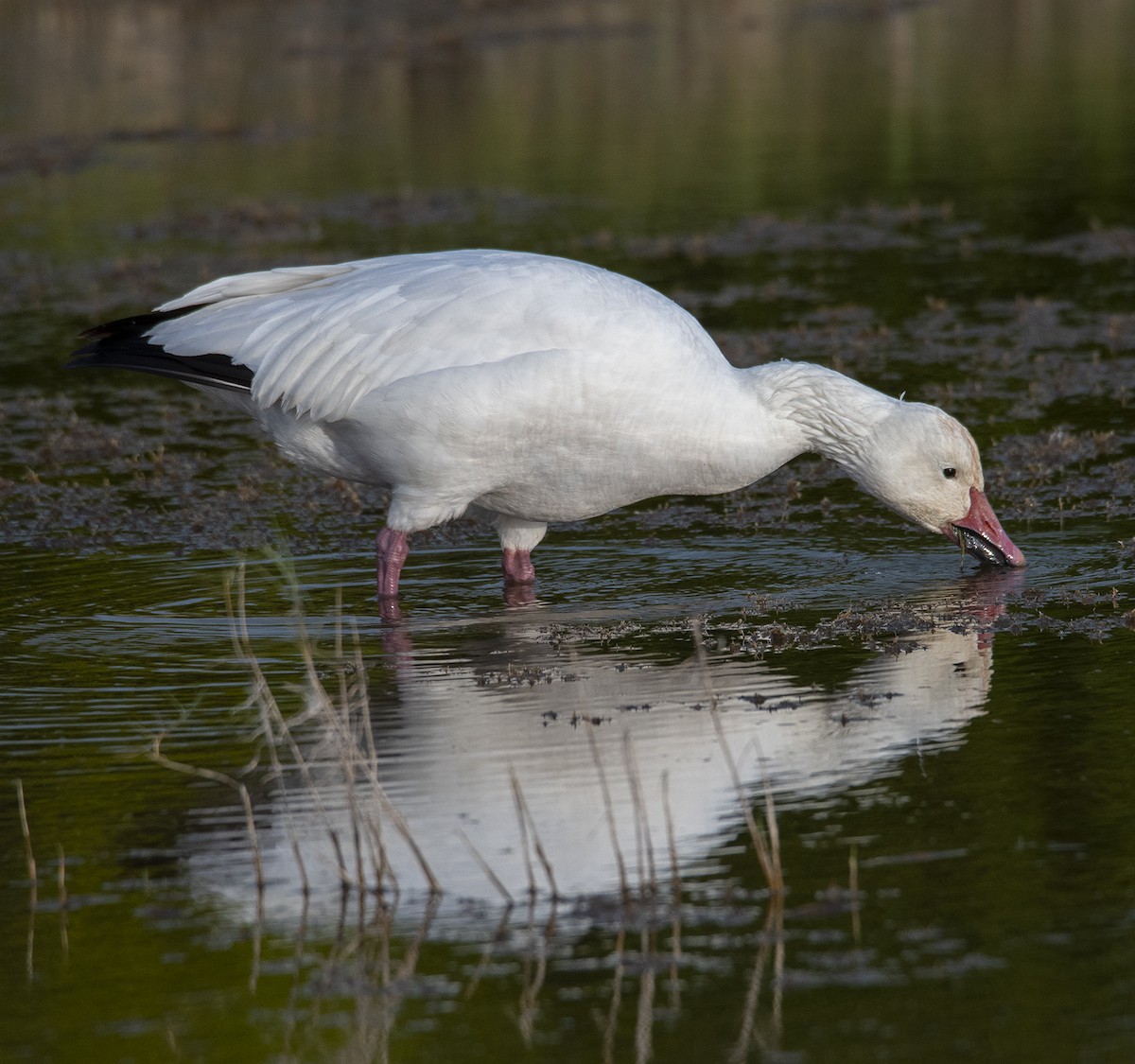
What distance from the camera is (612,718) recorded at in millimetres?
6133

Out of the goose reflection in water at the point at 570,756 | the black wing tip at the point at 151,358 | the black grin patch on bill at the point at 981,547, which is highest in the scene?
the black wing tip at the point at 151,358

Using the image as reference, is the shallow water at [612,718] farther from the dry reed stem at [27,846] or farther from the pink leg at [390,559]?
the pink leg at [390,559]

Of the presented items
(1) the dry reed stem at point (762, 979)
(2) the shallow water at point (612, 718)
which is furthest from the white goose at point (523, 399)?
(1) the dry reed stem at point (762, 979)

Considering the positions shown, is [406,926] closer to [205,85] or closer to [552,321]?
[552,321]

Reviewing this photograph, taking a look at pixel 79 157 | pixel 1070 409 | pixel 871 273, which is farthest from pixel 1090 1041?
pixel 79 157

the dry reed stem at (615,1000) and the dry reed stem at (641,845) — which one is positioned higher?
the dry reed stem at (641,845)

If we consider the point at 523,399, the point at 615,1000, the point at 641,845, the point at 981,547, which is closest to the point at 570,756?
the point at 641,845

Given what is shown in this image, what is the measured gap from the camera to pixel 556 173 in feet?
68.5

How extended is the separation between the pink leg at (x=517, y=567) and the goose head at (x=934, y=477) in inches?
56.8

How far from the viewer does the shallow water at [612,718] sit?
4.28 metres

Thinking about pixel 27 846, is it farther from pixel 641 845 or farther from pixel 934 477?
pixel 934 477

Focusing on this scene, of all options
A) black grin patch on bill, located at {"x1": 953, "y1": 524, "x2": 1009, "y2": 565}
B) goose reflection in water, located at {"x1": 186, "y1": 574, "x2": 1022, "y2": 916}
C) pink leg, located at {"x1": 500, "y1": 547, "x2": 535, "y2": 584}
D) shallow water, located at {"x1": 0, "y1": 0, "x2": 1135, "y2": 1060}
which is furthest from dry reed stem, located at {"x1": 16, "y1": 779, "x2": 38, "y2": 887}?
black grin patch on bill, located at {"x1": 953, "y1": 524, "x2": 1009, "y2": 565}

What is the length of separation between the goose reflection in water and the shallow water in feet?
0.07

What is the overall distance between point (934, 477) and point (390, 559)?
88.8 inches
